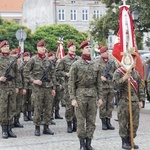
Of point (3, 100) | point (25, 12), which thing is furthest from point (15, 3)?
point (3, 100)

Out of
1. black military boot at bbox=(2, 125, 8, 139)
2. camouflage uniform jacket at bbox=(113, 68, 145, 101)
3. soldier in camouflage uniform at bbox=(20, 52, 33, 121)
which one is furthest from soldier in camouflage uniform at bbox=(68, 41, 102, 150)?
soldier in camouflage uniform at bbox=(20, 52, 33, 121)

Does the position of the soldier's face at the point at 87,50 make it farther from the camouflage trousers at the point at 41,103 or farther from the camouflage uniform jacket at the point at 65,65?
the camouflage uniform jacket at the point at 65,65

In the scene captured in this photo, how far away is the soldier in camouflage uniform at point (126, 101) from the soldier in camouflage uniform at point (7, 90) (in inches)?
110

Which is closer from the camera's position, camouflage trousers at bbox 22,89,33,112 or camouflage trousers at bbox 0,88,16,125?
camouflage trousers at bbox 0,88,16,125

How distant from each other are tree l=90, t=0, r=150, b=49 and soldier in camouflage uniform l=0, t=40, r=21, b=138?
26.5 meters

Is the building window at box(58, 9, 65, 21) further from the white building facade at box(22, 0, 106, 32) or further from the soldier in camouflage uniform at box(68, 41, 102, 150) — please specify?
the soldier in camouflage uniform at box(68, 41, 102, 150)

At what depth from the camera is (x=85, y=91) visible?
32.7 ft

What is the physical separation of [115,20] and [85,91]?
31331 millimetres

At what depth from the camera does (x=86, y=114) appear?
9.99m

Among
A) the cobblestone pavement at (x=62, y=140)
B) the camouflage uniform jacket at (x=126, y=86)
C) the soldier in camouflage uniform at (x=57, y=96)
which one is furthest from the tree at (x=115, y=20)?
the camouflage uniform jacket at (x=126, y=86)

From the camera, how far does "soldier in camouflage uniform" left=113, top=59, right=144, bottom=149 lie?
985cm

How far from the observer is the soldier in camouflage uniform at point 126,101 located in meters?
9.85

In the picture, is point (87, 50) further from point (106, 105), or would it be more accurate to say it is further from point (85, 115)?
point (106, 105)

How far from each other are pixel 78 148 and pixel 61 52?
7848 mm
